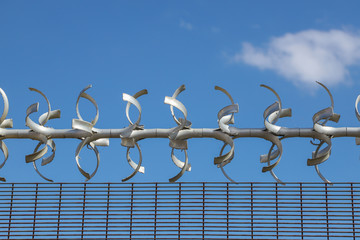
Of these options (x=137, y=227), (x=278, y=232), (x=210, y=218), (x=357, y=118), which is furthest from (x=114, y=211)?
(x=357, y=118)

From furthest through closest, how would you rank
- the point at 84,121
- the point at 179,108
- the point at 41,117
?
the point at 41,117, the point at 84,121, the point at 179,108

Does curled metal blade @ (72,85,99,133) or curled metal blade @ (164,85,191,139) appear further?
curled metal blade @ (72,85,99,133)

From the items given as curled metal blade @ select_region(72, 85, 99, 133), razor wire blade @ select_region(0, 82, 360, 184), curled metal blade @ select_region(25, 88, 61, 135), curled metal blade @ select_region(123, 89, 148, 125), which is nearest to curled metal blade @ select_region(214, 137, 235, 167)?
razor wire blade @ select_region(0, 82, 360, 184)

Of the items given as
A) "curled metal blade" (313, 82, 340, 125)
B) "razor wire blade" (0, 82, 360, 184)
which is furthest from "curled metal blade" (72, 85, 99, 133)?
"curled metal blade" (313, 82, 340, 125)

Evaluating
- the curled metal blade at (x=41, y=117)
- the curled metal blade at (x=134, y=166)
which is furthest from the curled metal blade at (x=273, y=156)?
the curled metal blade at (x=41, y=117)

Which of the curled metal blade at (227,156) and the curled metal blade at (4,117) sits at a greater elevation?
the curled metal blade at (4,117)

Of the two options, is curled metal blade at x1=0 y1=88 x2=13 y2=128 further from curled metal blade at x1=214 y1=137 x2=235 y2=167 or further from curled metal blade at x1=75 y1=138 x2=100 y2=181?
curled metal blade at x1=214 y1=137 x2=235 y2=167

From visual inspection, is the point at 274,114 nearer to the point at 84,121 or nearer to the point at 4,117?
the point at 84,121

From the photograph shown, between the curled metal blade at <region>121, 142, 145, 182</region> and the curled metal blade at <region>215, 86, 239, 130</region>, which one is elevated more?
the curled metal blade at <region>215, 86, 239, 130</region>

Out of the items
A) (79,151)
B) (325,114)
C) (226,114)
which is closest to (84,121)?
(79,151)

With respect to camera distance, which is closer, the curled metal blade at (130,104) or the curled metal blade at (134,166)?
the curled metal blade at (130,104)

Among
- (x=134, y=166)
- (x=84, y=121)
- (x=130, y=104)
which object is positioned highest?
(x=130, y=104)

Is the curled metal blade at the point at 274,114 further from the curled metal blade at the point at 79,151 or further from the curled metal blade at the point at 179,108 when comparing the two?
the curled metal blade at the point at 79,151

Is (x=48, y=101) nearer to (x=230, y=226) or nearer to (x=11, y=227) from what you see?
(x=11, y=227)
